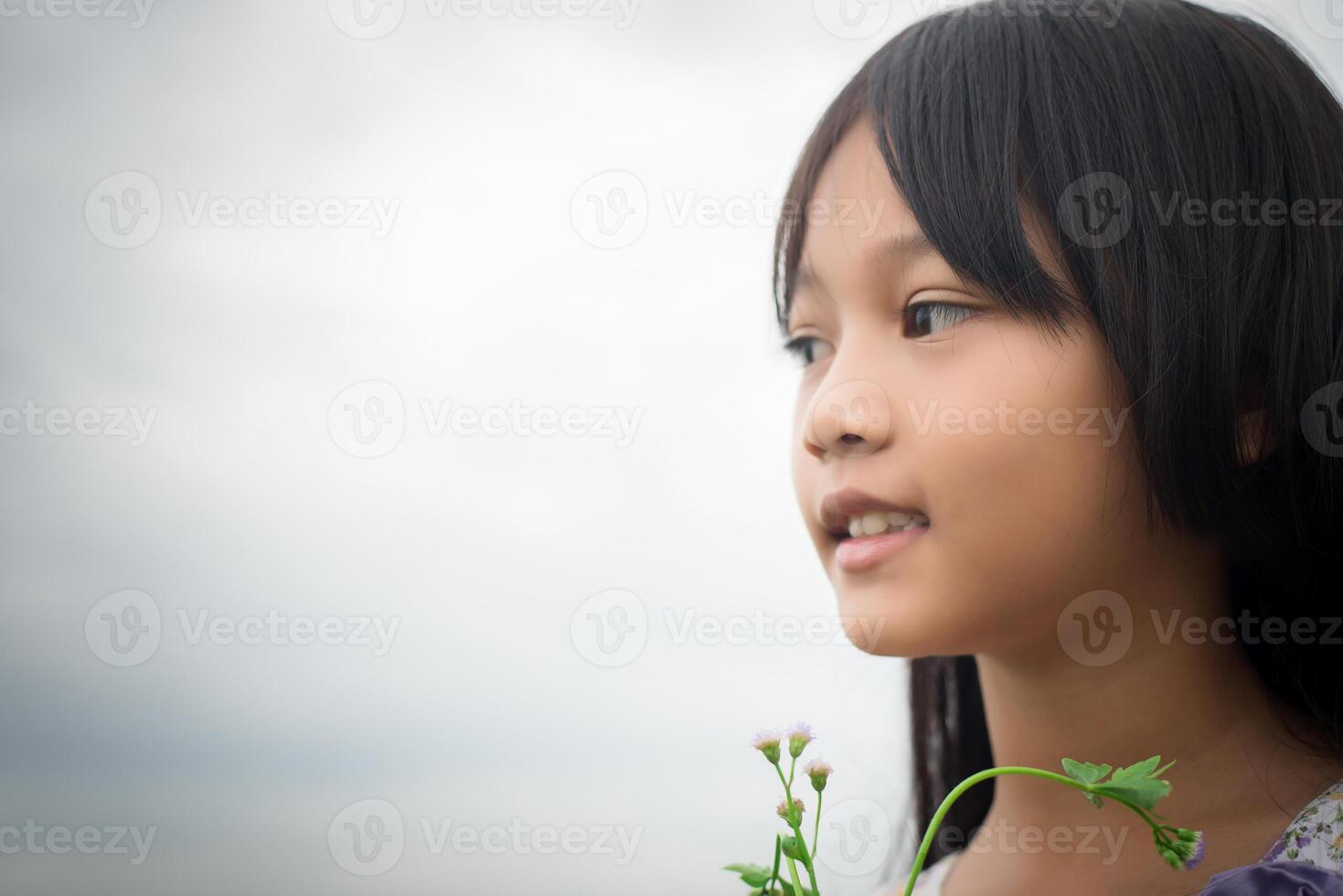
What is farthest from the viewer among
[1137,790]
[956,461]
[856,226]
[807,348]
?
[807,348]

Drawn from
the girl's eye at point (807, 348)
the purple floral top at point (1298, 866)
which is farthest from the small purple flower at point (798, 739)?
the girl's eye at point (807, 348)

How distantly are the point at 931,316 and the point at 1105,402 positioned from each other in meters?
0.17

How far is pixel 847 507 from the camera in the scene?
919 millimetres

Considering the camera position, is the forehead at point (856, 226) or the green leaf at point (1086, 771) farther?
the forehead at point (856, 226)

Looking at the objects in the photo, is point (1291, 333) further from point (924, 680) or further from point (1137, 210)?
point (924, 680)

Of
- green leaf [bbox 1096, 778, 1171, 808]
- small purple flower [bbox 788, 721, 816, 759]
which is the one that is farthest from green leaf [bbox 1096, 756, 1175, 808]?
small purple flower [bbox 788, 721, 816, 759]

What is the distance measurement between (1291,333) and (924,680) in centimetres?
67

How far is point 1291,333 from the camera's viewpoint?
90cm

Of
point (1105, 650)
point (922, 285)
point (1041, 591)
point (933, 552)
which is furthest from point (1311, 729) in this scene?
point (922, 285)

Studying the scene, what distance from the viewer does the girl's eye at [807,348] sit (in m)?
1.09

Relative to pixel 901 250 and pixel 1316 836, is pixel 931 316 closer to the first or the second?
pixel 901 250

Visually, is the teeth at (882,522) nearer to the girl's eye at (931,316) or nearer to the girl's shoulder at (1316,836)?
the girl's eye at (931,316)

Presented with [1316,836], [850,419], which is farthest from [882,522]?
[1316,836]

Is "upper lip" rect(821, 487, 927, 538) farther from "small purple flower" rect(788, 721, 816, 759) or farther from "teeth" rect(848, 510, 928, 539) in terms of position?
"small purple flower" rect(788, 721, 816, 759)
